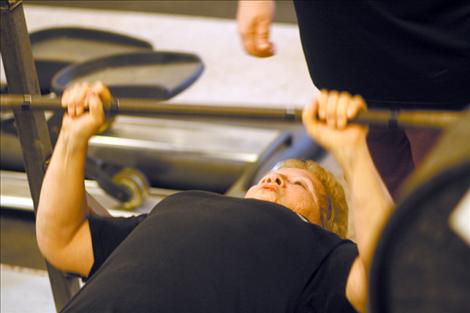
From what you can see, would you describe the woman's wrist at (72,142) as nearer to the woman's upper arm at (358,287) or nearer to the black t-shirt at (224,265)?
the black t-shirt at (224,265)

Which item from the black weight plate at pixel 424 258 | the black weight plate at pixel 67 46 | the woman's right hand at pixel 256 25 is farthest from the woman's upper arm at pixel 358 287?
the black weight plate at pixel 67 46

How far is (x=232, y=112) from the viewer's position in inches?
55.2

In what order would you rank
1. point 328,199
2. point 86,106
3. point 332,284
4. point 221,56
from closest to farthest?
1. point 332,284
2. point 86,106
3. point 328,199
4. point 221,56

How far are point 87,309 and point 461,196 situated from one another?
2.86 feet

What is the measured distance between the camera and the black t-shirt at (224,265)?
141cm

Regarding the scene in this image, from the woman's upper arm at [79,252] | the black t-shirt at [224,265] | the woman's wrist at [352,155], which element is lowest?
the woman's upper arm at [79,252]

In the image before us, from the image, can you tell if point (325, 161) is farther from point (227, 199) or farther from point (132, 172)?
point (227, 199)

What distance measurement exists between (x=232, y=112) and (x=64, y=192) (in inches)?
15.8

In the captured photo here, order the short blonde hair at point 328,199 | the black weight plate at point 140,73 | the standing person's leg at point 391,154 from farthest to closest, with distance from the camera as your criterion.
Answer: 1. the black weight plate at point 140,73
2. the short blonde hair at point 328,199
3. the standing person's leg at point 391,154

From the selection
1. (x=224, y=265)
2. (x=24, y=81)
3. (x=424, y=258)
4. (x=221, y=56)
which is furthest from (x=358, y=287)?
(x=221, y=56)

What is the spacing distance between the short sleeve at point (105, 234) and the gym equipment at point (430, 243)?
0.98 metres

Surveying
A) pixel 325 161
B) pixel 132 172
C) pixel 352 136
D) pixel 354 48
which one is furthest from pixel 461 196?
pixel 325 161

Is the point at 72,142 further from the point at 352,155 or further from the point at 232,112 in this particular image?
the point at 352,155

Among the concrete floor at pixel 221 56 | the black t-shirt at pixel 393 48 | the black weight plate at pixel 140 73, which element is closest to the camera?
the black t-shirt at pixel 393 48
